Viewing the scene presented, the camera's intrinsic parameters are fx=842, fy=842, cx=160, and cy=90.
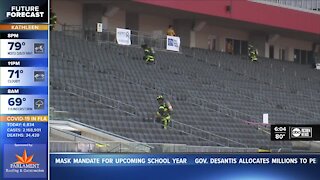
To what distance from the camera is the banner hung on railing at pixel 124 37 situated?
37.8 metres

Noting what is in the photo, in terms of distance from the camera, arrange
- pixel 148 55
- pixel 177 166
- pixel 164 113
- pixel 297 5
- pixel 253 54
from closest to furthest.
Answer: pixel 177 166 → pixel 164 113 → pixel 148 55 → pixel 253 54 → pixel 297 5

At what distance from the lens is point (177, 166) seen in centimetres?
814

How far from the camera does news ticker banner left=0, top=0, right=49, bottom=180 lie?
26.9 feet

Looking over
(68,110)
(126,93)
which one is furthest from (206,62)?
(68,110)

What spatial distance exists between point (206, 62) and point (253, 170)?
3486 cm

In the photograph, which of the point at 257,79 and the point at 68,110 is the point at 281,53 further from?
the point at 68,110

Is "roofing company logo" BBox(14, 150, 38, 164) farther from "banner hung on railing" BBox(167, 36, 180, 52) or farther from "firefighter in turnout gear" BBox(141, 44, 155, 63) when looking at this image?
"banner hung on railing" BBox(167, 36, 180, 52)

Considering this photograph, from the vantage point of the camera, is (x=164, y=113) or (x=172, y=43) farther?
(x=172, y=43)

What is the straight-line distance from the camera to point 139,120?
1136 inches

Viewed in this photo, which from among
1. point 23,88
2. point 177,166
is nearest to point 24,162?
point 23,88

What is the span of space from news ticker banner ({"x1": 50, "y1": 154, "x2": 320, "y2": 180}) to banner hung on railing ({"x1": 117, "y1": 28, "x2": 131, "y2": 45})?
29.5 m

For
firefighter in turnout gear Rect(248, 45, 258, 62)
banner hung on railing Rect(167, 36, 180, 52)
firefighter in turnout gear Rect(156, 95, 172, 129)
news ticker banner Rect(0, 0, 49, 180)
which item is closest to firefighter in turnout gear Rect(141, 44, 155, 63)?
banner hung on railing Rect(167, 36, 180, 52)
